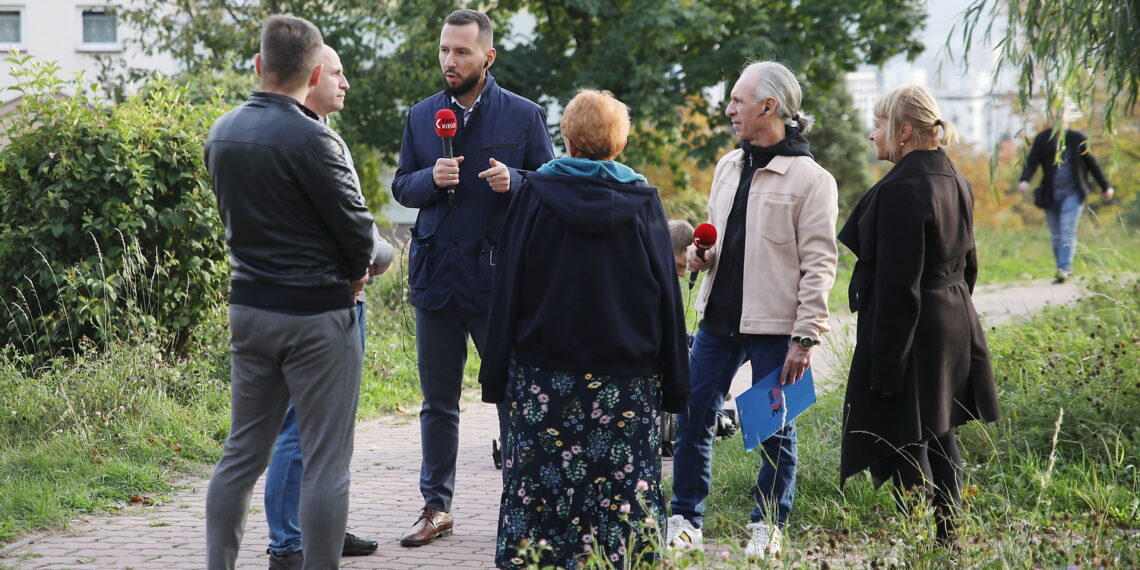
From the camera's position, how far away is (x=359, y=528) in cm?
530

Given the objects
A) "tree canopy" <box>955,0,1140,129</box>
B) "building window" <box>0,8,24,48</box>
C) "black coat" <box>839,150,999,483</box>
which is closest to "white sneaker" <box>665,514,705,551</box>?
"black coat" <box>839,150,999,483</box>

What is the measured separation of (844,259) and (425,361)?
1273cm

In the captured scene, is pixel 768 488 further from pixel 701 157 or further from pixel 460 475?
pixel 701 157

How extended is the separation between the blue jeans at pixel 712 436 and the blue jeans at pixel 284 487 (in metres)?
1.38

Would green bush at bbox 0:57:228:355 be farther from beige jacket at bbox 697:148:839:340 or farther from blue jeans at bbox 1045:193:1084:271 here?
blue jeans at bbox 1045:193:1084:271

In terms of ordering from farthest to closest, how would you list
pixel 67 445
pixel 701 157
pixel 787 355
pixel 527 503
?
pixel 701 157, pixel 67 445, pixel 787 355, pixel 527 503

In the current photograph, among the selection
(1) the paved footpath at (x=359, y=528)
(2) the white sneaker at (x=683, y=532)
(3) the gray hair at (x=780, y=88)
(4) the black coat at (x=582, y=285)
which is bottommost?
(1) the paved footpath at (x=359, y=528)

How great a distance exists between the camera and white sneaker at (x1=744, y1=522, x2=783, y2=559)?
362 cm

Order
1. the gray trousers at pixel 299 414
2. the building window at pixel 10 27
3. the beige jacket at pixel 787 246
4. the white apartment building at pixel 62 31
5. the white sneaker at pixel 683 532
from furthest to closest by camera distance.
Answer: the building window at pixel 10 27 < the white apartment building at pixel 62 31 < the white sneaker at pixel 683 532 < the beige jacket at pixel 787 246 < the gray trousers at pixel 299 414

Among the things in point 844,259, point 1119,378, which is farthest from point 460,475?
point 844,259

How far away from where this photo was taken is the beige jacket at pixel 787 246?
4.46 metres

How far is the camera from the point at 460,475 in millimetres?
6383

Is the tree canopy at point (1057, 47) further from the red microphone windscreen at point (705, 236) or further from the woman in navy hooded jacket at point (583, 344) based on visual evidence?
the woman in navy hooded jacket at point (583, 344)

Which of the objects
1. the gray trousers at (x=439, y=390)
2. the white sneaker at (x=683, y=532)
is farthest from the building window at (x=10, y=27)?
the white sneaker at (x=683, y=532)
